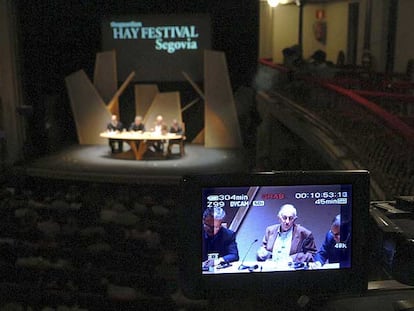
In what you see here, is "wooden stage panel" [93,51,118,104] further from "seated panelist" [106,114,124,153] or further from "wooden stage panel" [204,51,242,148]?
"wooden stage panel" [204,51,242,148]

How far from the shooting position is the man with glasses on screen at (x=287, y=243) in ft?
4.91

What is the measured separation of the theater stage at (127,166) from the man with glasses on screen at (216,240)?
7.45 m

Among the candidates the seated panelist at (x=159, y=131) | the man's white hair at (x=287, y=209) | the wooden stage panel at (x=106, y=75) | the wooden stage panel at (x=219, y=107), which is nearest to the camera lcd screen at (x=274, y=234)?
the man's white hair at (x=287, y=209)

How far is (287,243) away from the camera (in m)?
1.50

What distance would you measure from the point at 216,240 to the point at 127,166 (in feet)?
28.7

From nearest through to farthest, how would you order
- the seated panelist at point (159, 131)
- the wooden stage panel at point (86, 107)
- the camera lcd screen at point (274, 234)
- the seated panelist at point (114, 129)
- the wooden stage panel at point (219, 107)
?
the camera lcd screen at point (274, 234) < the seated panelist at point (159, 131) < the seated panelist at point (114, 129) < the wooden stage panel at point (219, 107) < the wooden stage panel at point (86, 107)

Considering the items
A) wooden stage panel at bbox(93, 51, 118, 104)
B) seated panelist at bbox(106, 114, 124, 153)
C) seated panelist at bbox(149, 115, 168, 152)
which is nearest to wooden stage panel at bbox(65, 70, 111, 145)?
wooden stage panel at bbox(93, 51, 118, 104)

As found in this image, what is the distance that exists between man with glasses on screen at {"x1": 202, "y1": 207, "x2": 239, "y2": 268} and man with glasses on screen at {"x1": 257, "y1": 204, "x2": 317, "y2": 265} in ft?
0.28

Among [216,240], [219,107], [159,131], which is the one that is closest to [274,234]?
[216,240]

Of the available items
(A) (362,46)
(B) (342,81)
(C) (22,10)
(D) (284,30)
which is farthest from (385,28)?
(C) (22,10)

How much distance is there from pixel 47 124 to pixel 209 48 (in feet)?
12.9

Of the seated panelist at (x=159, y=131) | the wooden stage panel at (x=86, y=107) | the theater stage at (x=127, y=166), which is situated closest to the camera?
the theater stage at (x=127, y=166)

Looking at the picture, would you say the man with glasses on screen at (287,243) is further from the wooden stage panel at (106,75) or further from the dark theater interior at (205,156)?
the wooden stage panel at (106,75)

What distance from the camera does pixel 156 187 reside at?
30.9 feet
